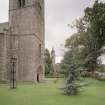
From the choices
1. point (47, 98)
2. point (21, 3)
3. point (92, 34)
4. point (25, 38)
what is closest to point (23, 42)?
point (25, 38)

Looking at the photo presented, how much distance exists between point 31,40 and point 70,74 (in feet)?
51.0

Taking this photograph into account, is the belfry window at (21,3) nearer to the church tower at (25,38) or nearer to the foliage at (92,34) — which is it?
the church tower at (25,38)

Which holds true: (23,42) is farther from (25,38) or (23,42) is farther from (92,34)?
(92,34)

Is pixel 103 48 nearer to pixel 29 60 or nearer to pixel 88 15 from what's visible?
pixel 88 15

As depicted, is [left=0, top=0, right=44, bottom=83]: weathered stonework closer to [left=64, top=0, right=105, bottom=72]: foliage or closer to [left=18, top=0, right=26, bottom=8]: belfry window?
[left=18, top=0, right=26, bottom=8]: belfry window

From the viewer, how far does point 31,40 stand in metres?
A: 30.8

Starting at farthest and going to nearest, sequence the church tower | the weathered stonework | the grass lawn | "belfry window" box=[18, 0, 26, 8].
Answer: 1. "belfry window" box=[18, 0, 26, 8]
2. the church tower
3. the weathered stonework
4. the grass lawn

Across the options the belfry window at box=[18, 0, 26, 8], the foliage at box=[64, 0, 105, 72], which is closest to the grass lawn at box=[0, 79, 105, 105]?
the foliage at box=[64, 0, 105, 72]

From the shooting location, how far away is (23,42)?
1232 inches

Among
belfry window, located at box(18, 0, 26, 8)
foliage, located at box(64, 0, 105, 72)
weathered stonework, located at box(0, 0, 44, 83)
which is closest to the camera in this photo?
weathered stonework, located at box(0, 0, 44, 83)

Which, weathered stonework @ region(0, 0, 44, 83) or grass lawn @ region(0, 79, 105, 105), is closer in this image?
grass lawn @ region(0, 79, 105, 105)

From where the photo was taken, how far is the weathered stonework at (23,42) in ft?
99.9

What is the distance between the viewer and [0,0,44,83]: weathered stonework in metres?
30.4

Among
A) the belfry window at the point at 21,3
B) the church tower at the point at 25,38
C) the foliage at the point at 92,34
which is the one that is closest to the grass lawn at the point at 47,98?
the church tower at the point at 25,38
